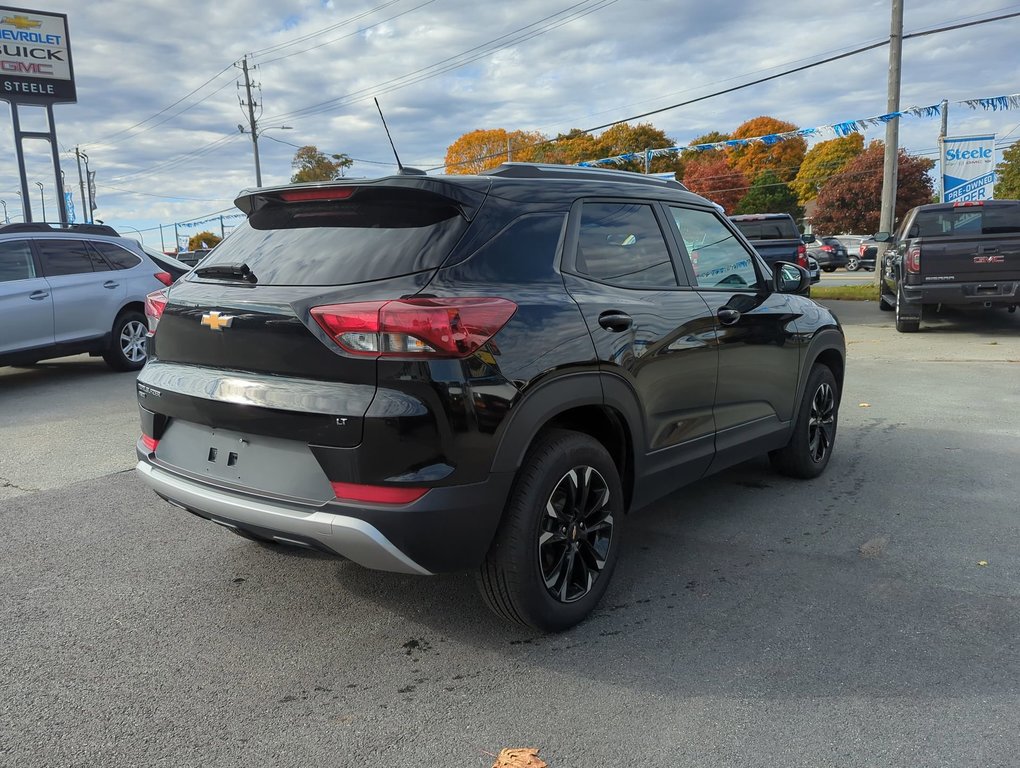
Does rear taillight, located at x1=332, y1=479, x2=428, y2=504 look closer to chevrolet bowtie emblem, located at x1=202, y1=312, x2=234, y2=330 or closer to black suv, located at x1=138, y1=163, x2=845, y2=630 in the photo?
black suv, located at x1=138, y1=163, x2=845, y2=630

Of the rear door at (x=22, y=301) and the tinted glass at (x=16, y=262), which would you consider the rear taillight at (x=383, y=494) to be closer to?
the rear door at (x=22, y=301)

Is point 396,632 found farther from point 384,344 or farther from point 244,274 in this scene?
point 244,274

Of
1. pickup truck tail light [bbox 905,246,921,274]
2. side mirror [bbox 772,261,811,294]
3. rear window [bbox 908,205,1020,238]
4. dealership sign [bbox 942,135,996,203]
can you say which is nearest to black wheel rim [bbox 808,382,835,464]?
side mirror [bbox 772,261,811,294]

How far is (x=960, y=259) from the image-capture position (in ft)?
37.0

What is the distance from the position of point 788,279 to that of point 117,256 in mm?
8226

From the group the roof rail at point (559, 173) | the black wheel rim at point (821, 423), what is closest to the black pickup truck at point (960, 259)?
the black wheel rim at point (821, 423)

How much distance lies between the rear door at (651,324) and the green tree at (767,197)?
69.4 m

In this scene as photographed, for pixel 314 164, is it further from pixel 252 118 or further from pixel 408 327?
pixel 408 327

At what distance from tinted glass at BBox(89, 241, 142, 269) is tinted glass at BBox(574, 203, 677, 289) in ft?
26.3

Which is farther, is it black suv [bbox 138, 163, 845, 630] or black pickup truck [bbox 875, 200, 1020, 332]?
black pickup truck [bbox 875, 200, 1020, 332]

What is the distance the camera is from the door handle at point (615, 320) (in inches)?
127

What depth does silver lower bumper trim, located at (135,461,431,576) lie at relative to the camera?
2639 millimetres

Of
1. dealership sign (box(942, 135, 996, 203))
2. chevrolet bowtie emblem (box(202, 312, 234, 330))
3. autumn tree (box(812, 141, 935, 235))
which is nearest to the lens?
chevrolet bowtie emblem (box(202, 312, 234, 330))

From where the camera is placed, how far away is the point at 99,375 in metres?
9.70
